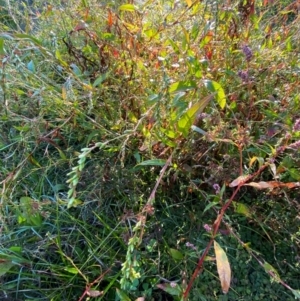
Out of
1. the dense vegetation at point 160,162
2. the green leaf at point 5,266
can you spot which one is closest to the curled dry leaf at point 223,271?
the dense vegetation at point 160,162

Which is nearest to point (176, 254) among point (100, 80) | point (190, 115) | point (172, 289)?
point (172, 289)

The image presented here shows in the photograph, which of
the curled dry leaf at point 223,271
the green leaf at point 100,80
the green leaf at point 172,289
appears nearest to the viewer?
the curled dry leaf at point 223,271

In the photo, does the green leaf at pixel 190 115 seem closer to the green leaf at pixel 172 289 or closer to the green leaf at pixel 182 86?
the green leaf at pixel 182 86

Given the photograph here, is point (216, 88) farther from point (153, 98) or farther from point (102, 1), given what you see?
point (102, 1)

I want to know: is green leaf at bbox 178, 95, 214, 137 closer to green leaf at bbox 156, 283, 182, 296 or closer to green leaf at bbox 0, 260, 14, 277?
green leaf at bbox 156, 283, 182, 296

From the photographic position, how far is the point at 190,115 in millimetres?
1058

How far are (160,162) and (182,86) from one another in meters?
0.18

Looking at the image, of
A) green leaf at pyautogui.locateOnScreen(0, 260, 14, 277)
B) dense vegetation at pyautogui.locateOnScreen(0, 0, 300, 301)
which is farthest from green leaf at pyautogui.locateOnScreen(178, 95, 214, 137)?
green leaf at pyautogui.locateOnScreen(0, 260, 14, 277)

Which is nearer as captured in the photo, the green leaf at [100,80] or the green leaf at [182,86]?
the green leaf at [182,86]

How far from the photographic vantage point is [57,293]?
1.16 meters

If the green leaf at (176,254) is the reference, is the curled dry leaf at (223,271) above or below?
above

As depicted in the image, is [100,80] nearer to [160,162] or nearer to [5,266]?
[160,162]

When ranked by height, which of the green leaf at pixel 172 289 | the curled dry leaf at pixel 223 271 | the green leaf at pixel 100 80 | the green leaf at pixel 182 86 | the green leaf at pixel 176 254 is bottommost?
the green leaf at pixel 172 289

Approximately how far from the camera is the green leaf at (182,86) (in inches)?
42.9
